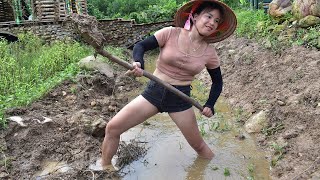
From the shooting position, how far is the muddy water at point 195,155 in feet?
12.5

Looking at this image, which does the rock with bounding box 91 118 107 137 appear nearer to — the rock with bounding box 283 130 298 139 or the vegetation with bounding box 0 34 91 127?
the vegetation with bounding box 0 34 91 127

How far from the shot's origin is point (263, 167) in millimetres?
3848

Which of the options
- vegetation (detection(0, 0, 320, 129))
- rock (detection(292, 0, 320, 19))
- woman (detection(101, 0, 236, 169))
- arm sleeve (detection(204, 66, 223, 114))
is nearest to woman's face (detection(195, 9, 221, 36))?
woman (detection(101, 0, 236, 169))

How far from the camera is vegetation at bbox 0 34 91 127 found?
504 cm

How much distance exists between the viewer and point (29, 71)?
648cm

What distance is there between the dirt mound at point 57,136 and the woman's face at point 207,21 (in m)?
1.73

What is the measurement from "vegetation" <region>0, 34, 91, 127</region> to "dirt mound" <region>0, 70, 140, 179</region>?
20 centimetres

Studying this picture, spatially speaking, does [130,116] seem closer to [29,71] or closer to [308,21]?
[29,71]

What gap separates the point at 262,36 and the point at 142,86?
284 centimetres

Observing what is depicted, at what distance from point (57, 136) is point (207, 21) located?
225 cm

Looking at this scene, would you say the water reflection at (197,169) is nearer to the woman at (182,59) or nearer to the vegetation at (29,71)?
the woman at (182,59)

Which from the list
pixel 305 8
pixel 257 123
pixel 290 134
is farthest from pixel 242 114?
pixel 305 8

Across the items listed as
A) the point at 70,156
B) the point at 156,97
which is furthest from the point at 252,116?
the point at 70,156

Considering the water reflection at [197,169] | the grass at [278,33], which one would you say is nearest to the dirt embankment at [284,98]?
the grass at [278,33]
